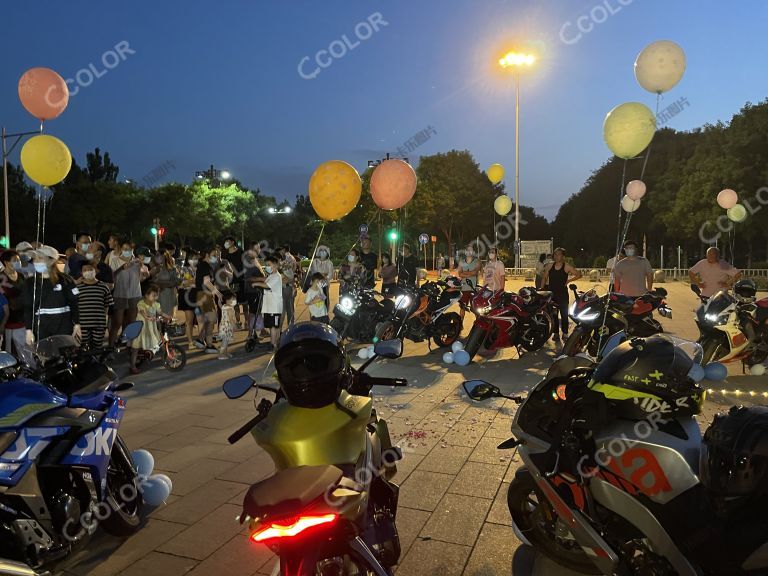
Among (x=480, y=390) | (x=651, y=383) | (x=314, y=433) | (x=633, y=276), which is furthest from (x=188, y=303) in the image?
(x=651, y=383)

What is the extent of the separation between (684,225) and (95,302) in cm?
3649

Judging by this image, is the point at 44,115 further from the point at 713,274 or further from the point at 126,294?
the point at 713,274

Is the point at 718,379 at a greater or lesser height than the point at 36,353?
lesser

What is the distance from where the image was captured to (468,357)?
825 cm

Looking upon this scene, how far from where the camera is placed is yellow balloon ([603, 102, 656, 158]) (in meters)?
8.71

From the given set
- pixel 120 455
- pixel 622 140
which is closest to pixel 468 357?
pixel 622 140

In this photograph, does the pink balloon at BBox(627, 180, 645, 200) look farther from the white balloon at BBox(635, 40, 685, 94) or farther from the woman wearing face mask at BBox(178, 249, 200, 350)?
the woman wearing face mask at BBox(178, 249, 200, 350)

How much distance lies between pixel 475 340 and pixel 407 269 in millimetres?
3975

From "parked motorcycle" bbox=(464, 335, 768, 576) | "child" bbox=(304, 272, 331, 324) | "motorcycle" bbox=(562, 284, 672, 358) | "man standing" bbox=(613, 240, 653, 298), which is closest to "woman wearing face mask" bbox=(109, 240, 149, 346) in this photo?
"child" bbox=(304, 272, 331, 324)

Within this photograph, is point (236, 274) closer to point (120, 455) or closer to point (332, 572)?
point (120, 455)

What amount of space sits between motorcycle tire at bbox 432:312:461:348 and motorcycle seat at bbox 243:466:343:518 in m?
8.00

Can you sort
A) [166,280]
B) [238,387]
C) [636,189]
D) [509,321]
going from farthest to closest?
[636,189] < [166,280] < [509,321] < [238,387]

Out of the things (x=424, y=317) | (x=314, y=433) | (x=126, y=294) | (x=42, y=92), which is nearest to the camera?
(x=314, y=433)

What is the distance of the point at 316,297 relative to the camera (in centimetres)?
934
